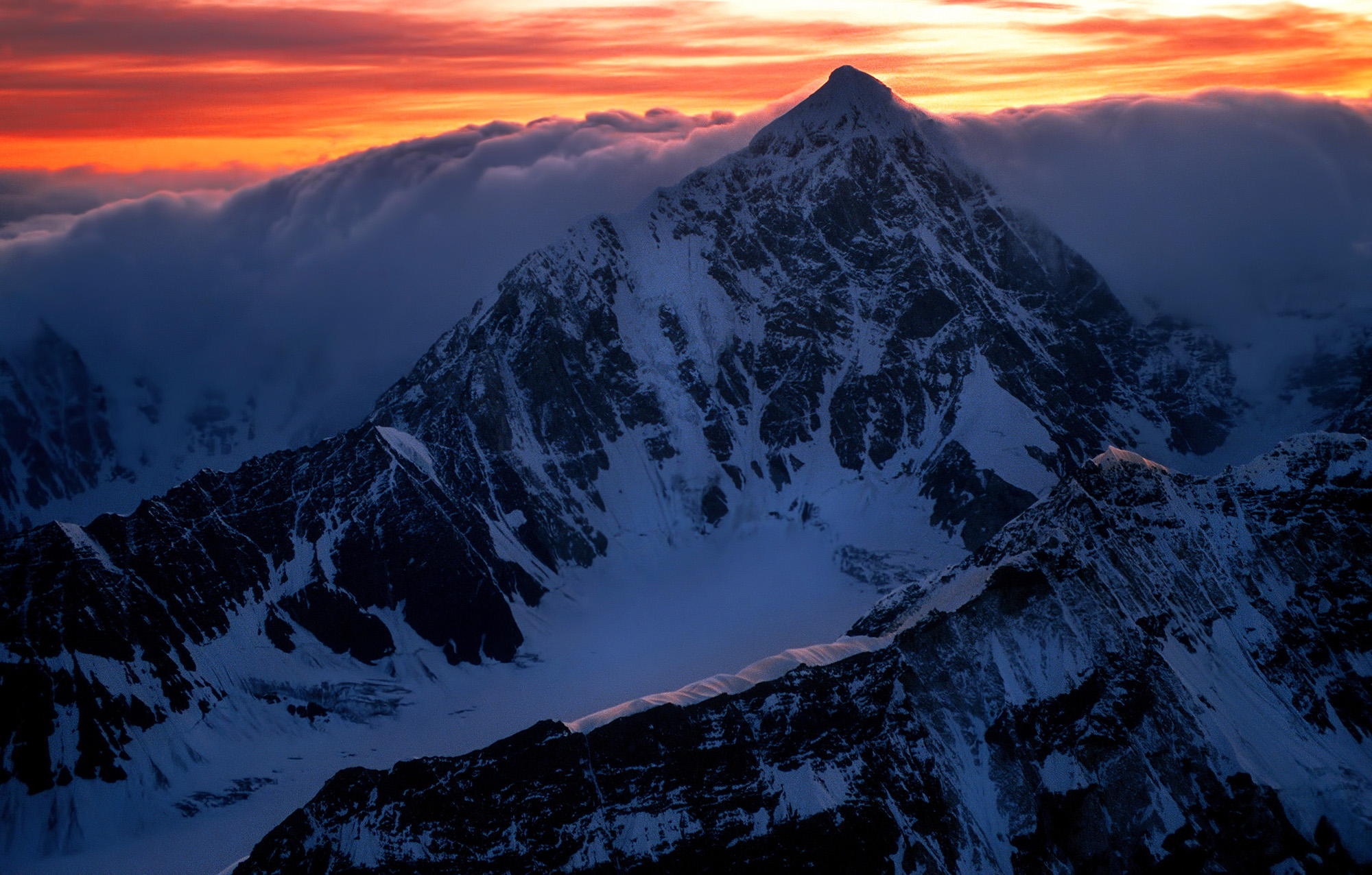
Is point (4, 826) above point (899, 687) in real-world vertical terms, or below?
below

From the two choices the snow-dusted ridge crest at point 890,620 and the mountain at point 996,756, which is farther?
the snow-dusted ridge crest at point 890,620

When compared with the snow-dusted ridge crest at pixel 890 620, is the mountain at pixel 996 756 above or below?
below

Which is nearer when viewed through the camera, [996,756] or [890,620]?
[996,756]

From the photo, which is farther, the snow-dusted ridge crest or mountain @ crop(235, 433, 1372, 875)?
the snow-dusted ridge crest

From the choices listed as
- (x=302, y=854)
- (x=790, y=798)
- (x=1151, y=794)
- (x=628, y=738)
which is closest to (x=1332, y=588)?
(x=1151, y=794)

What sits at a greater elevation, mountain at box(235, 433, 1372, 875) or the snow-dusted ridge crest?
the snow-dusted ridge crest

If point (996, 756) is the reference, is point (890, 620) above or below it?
above

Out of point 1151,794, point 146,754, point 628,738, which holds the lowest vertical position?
point 146,754

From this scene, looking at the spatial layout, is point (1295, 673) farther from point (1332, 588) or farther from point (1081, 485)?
point (1081, 485)
